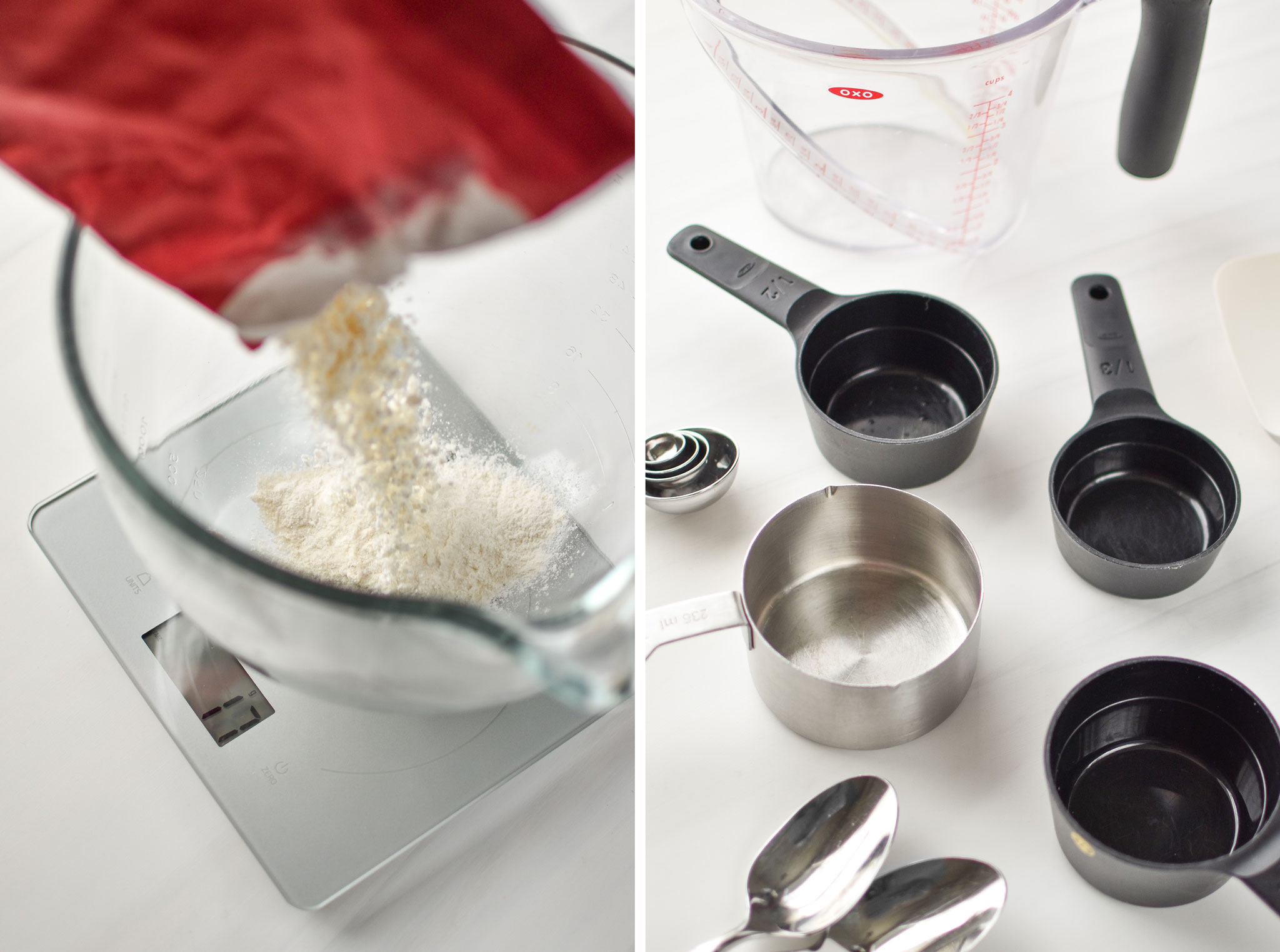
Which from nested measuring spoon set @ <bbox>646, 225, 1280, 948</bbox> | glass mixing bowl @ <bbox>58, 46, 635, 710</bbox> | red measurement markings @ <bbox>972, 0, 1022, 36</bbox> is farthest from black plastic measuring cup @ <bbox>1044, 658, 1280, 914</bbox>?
red measurement markings @ <bbox>972, 0, 1022, 36</bbox>

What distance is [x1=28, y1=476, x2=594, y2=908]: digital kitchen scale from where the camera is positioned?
20.7 inches

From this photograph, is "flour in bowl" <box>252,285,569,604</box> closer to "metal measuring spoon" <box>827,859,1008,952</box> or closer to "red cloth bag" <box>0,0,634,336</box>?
"red cloth bag" <box>0,0,634,336</box>

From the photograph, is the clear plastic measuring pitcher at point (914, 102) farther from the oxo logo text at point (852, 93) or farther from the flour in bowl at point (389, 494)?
the flour in bowl at point (389, 494)

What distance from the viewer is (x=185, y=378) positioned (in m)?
0.60

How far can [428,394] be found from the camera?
0.59 m

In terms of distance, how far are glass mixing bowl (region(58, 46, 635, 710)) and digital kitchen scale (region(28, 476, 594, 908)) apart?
50 mm

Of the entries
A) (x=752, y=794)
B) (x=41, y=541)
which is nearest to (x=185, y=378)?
(x=41, y=541)

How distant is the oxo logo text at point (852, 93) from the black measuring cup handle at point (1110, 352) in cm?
19

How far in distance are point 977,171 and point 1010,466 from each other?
24 cm

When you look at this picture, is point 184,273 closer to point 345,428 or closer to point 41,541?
point 345,428

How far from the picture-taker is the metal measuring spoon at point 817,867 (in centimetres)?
49

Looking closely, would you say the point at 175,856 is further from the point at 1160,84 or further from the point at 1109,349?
the point at 1160,84

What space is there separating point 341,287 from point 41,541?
0.28 meters

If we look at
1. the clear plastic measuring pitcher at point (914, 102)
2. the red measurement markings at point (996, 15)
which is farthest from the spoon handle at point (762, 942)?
the red measurement markings at point (996, 15)
